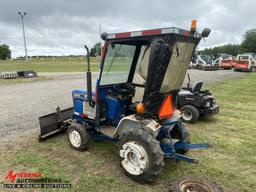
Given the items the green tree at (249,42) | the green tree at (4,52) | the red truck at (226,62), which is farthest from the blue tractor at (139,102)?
the green tree at (4,52)

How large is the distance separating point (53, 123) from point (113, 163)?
1809 mm

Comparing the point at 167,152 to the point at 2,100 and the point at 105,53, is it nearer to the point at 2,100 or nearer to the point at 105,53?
the point at 105,53

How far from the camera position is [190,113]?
6.05 m

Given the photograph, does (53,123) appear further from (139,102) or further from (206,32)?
(206,32)

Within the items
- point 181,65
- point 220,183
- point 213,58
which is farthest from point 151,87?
point 213,58

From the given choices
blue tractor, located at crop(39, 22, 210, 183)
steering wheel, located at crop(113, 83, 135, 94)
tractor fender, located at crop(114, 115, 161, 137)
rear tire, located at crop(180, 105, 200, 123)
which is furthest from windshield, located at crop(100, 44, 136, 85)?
rear tire, located at crop(180, 105, 200, 123)

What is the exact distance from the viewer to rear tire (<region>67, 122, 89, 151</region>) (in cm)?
404

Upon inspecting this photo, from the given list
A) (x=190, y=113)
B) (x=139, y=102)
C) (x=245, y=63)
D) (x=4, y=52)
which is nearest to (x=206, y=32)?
(x=139, y=102)

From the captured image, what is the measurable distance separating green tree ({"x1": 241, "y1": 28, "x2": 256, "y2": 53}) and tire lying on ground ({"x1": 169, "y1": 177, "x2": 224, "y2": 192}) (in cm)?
7509

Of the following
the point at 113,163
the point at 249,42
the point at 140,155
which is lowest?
the point at 113,163

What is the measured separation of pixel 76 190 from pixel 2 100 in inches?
297

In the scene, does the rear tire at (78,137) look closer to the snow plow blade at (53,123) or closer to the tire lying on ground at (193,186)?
the snow plow blade at (53,123)

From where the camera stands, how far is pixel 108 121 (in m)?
4.11

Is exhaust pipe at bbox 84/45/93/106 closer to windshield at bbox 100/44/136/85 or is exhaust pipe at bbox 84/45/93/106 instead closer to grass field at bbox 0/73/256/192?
windshield at bbox 100/44/136/85
